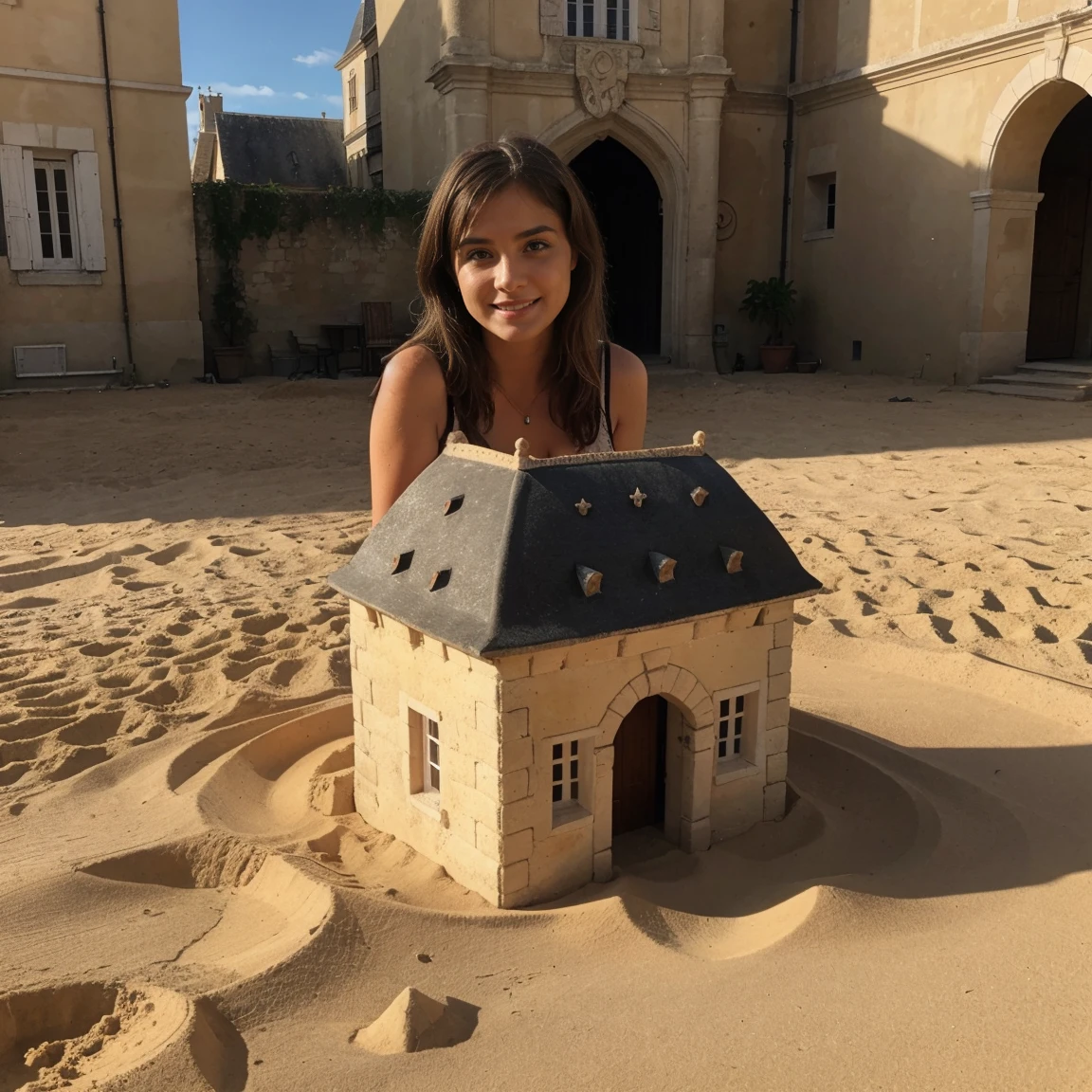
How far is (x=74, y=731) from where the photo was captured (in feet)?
12.7

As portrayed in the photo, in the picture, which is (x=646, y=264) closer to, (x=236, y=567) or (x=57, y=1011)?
(x=236, y=567)

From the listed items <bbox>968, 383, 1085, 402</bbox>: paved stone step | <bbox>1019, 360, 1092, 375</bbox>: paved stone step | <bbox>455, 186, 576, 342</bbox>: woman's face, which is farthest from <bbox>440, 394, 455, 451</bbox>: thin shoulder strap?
<bbox>1019, 360, 1092, 375</bbox>: paved stone step

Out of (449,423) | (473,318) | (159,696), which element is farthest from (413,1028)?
(159,696)

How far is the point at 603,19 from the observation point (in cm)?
1585

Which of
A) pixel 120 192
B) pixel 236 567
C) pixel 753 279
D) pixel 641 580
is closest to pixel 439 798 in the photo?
pixel 641 580

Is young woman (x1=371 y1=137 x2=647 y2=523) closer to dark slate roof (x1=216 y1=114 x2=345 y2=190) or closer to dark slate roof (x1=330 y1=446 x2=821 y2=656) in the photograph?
dark slate roof (x1=330 y1=446 x2=821 y2=656)

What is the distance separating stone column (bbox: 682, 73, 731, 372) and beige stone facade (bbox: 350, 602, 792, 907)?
14.9 meters

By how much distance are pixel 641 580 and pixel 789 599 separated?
0.57 metres

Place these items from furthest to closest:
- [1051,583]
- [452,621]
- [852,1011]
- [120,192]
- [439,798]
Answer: [120,192] → [1051,583] → [439,798] → [452,621] → [852,1011]

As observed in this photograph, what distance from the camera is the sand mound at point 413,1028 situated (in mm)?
2027

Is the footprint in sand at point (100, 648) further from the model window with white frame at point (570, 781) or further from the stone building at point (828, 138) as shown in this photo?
the stone building at point (828, 138)

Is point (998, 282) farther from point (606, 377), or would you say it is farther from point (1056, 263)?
point (606, 377)

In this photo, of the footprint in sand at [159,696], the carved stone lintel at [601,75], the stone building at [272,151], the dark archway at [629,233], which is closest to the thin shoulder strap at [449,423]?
the footprint in sand at [159,696]

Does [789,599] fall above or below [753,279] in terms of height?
below
